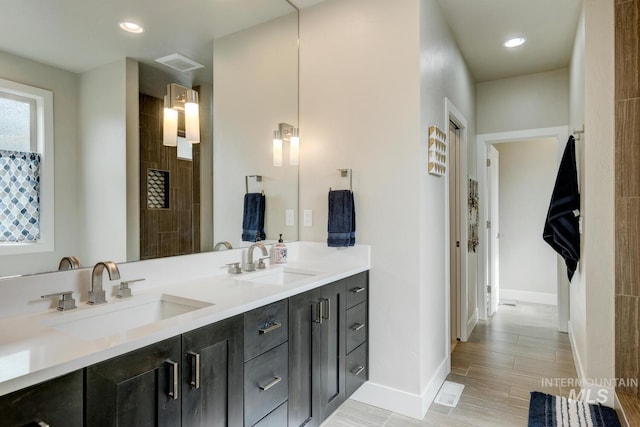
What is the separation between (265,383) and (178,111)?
138 cm

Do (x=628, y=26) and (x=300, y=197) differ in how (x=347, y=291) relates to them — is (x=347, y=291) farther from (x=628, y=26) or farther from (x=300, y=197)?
(x=628, y=26)

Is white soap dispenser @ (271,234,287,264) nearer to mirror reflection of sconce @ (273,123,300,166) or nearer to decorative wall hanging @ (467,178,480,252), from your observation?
mirror reflection of sconce @ (273,123,300,166)

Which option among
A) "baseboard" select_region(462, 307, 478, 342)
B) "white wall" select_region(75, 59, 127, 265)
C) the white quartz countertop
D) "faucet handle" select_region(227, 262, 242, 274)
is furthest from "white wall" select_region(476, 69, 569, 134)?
"white wall" select_region(75, 59, 127, 265)

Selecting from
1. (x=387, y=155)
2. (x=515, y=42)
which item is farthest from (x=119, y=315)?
(x=515, y=42)

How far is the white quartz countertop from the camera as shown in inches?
36.9

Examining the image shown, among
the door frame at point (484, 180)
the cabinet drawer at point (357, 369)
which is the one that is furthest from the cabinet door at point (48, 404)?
the door frame at point (484, 180)

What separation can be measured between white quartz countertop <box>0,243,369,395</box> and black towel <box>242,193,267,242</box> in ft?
0.75

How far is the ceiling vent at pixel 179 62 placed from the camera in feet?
5.93

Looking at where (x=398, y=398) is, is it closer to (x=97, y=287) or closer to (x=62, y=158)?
(x=97, y=287)

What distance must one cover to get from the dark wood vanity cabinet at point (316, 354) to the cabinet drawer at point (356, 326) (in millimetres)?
82

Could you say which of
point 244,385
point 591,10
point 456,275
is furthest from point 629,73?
point 244,385

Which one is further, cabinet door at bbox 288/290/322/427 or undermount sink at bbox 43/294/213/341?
cabinet door at bbox 288/290/322/427

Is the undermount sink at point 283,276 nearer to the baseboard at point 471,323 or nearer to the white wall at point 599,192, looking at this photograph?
the white wall at point 599,192

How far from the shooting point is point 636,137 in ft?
7.16
